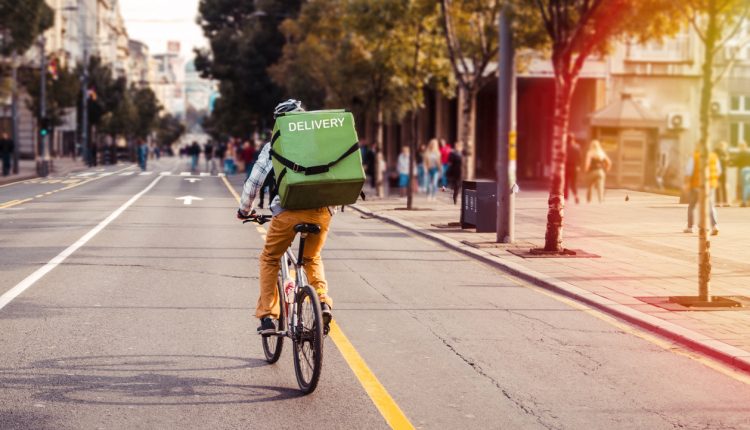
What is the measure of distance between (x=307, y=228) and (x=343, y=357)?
4.84 ft

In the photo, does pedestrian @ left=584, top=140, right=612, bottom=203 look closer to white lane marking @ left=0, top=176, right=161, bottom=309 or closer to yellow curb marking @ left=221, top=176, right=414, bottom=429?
white lane marking @ left=0, top=176, right=161, bottom=309

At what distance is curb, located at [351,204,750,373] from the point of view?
27.4ft

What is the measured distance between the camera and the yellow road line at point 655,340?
26.0ft

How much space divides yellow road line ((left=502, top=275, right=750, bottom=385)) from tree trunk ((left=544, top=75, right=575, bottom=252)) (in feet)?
10.8

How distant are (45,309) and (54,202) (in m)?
19.4

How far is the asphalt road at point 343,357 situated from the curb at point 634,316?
21 cm

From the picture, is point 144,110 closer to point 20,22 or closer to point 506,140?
point 20,22

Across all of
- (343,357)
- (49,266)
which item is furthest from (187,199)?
(343,357)

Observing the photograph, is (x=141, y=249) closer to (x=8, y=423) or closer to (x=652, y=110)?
(x=8, y=423)

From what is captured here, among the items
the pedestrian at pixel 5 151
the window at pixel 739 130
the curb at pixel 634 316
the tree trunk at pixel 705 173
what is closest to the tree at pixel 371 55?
the curb at pixel 634 316

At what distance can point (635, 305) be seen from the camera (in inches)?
429

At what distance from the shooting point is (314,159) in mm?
6770

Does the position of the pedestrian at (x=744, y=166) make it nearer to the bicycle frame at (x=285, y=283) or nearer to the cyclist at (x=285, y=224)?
the bicycle frame at (x=285, y=283)

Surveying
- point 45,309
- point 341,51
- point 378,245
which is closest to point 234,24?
point 341,51
